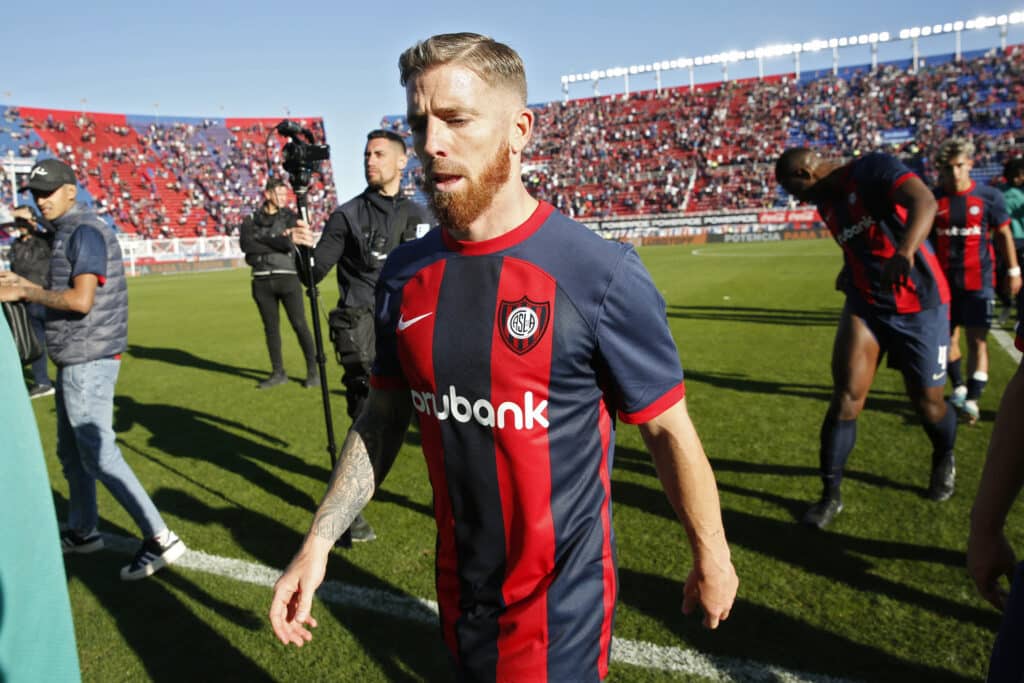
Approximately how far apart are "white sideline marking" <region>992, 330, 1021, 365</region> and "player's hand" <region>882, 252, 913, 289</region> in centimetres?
608

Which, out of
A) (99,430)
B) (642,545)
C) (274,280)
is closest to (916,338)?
(642,545)

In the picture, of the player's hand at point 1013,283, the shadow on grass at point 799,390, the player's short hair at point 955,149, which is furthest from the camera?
the player's hand at point 1013,283

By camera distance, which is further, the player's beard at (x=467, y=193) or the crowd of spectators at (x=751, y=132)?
the crowd of spectators at (x=751, y=132)

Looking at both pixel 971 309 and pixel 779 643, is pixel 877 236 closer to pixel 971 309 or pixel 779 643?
pixel 779 643

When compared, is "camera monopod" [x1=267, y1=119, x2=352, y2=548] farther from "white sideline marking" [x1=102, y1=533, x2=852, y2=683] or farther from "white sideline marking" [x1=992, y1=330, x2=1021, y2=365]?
"white sideline marking" [x1=992, y1=330, x2=1021, y2=365]

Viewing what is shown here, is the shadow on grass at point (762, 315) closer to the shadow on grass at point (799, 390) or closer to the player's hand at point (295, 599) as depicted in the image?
the shadow on grass at point (799, 390)

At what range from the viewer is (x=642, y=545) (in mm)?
4344

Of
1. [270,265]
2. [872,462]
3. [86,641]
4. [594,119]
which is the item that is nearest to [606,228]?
[594,119]

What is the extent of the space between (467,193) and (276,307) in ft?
28.0

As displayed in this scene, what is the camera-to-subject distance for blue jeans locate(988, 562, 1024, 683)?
147 cm

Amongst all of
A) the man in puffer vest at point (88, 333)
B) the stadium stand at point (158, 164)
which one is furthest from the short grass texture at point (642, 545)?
the stadium stand at point (158, 164)

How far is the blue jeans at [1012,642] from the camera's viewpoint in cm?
147

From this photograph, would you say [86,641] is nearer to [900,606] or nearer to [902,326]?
[900,606]

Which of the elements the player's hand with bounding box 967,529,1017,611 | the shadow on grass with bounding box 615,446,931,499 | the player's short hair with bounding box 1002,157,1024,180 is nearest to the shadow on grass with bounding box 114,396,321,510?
the shadow on grass with bounding box 615,446,931,499
